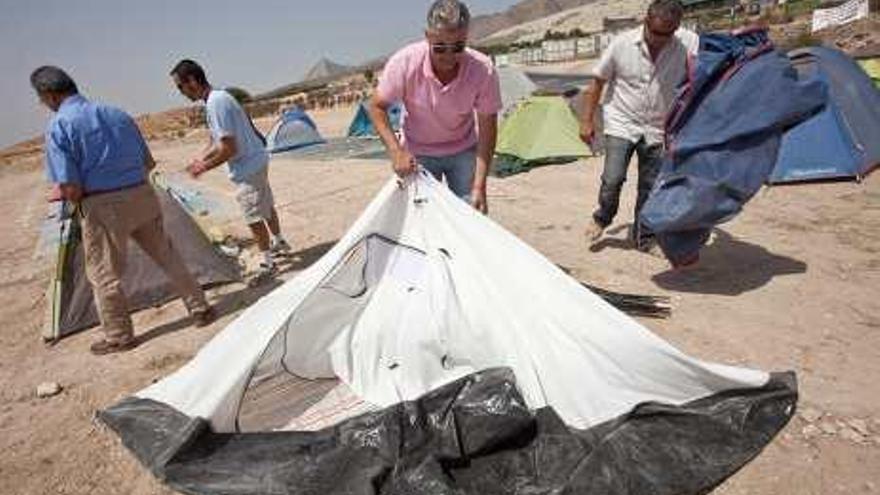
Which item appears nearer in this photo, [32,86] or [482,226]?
[482,226]

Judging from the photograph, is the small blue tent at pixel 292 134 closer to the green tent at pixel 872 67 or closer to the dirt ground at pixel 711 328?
the dirt ground at pixel 711 328

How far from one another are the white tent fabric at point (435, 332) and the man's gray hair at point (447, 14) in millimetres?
749

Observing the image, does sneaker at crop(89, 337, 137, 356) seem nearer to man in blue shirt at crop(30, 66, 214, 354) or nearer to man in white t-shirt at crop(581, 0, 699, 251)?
man in blue shirt at crop(30, 66, 214, 354)

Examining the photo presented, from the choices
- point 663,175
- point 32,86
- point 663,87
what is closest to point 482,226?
point 663,175

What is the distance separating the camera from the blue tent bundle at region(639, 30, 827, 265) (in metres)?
4.33

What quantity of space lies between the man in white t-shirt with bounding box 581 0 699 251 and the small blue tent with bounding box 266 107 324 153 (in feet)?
35.7

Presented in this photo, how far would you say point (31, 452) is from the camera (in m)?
3.42

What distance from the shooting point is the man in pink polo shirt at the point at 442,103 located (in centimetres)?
Result: 362

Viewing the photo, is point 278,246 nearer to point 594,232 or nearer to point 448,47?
point 594,232

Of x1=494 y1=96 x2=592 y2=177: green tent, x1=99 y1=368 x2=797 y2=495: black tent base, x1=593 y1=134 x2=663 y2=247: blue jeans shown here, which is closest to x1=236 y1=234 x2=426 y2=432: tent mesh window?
x1=99 y1=368 x2=797 y2=495: black tent base

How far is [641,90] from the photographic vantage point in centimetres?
486

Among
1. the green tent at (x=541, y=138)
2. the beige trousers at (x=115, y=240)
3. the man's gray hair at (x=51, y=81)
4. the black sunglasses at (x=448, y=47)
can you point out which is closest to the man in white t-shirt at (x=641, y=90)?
the black sunglasses at (x=448, y=47)

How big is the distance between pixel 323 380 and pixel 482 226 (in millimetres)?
1150

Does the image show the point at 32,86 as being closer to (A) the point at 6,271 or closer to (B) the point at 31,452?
(B) the point at 31,452
